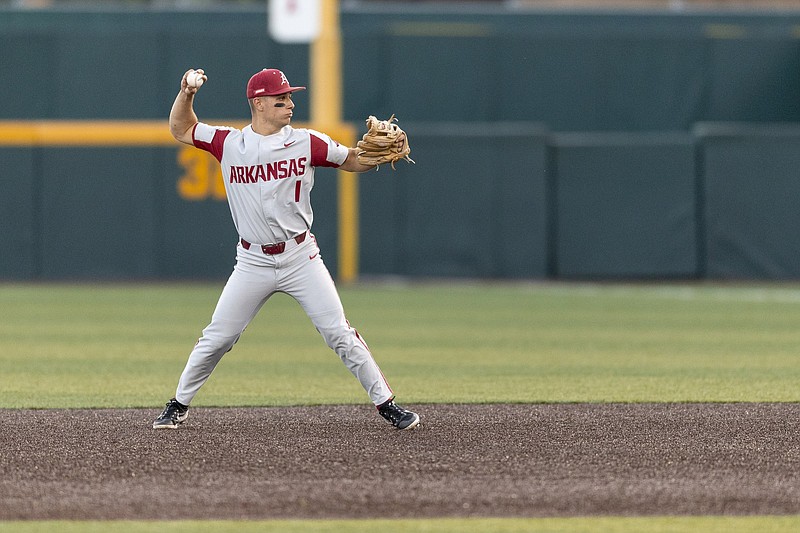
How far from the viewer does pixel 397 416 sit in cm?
689

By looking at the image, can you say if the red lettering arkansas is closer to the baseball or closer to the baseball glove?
the baseball glove

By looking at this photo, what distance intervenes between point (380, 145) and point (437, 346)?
4.73 meters

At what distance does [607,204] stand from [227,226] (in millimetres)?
5405

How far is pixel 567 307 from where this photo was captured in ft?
48.9

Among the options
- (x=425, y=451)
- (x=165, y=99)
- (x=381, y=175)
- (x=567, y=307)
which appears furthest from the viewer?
(x=165, y=99)

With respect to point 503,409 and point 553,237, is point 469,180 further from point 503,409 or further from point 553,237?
point 503,409

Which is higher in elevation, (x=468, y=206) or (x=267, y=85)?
(x=267, y=85)

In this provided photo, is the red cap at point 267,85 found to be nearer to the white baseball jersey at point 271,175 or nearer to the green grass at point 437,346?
the white baseball jersey at point 271,175

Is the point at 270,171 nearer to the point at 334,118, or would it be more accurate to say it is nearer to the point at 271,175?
the point at 271,175

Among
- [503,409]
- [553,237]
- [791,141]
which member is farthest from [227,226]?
[503,409]

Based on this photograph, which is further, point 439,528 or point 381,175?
point 381,175

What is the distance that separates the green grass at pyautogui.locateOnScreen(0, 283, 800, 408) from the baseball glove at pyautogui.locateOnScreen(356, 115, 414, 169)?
1876mm

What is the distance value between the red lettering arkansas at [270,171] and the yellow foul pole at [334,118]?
37.2 ft

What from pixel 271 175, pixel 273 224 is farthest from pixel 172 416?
pixel 271 175
